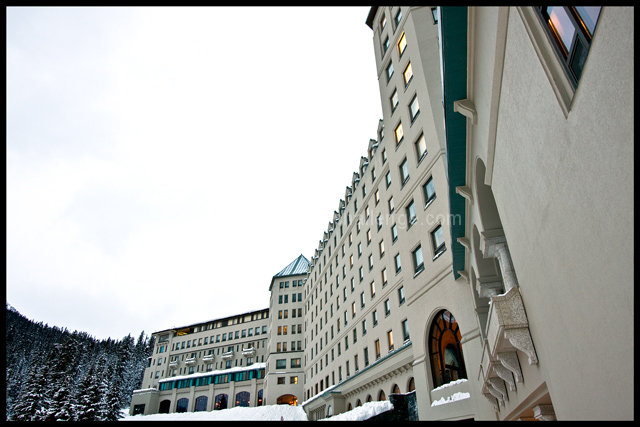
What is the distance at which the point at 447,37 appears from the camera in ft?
27.9

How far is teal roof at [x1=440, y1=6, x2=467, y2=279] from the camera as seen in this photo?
8227mm

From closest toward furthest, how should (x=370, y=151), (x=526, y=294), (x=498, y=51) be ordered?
1. (x=498, y=51)
2. (x=526, y=294)
3. (x=370, y=151)

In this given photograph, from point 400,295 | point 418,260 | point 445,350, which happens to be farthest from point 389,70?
point 445,350

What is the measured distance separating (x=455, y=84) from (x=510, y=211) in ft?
11.1

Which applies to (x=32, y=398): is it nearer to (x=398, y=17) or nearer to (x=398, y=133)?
(x=398, y=133)

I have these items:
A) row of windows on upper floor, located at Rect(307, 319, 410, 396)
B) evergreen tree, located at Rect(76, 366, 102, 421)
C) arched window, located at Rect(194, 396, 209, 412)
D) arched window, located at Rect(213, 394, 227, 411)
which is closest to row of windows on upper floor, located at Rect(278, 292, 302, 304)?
row of windows on upper floor, located at Rect(307, 319, 410, 396)

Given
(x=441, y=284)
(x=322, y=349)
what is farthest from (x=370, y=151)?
(x=322, y=349)

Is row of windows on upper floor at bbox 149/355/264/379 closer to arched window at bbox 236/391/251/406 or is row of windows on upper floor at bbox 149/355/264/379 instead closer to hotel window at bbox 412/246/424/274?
arched window at bbox 236/391/251/406

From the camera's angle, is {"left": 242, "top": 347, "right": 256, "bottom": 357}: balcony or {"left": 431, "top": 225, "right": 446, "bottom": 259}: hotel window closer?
{"left": 431, "top": 225, "right": 446, "bottom": 259}: hotel window

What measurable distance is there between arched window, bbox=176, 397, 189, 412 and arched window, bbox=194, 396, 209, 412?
221 cm

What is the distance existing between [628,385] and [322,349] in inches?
2021

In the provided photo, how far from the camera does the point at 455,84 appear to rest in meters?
9.19

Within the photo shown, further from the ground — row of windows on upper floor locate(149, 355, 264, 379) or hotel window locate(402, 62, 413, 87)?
hotel window locate(402, 62, 413, 87)
